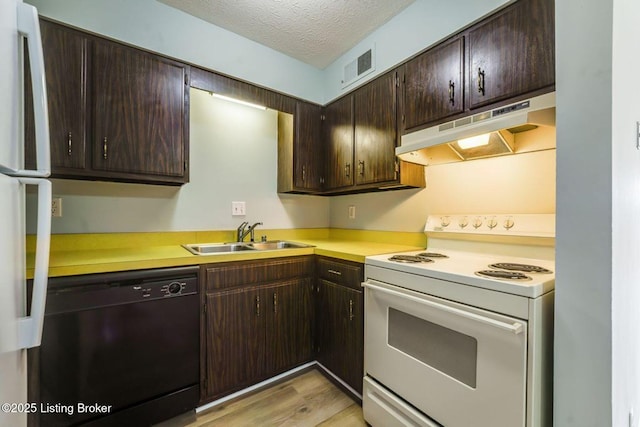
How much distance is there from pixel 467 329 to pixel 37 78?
1.69 meters

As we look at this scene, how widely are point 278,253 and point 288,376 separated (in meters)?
0.90

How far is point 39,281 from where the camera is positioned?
80cm

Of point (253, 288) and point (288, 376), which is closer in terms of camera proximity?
point (253, 288)

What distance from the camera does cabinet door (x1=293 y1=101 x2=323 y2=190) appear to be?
7.73 feet

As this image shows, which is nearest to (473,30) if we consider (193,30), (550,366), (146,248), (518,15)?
(518,15)

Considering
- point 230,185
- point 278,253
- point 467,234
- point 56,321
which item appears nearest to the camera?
point 56,321

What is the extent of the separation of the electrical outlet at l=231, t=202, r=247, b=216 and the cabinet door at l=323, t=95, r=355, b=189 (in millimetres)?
766

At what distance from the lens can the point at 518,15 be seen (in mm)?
1278

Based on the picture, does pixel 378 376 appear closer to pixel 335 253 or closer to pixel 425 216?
pixel 335 253

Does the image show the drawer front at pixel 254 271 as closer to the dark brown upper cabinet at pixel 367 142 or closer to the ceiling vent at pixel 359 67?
the dark brown upper cabinet at pixel 367 142

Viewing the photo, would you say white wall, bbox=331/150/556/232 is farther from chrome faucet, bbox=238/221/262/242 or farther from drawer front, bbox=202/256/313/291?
chrome faucet, bbox=238/221/262/242

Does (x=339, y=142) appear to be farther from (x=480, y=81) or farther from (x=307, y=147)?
(x=480, y=81)

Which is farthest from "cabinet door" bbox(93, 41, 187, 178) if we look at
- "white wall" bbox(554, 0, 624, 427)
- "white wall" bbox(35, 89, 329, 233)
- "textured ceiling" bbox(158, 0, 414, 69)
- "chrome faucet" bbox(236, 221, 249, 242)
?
"white wall" bbox(554, 0, 624, 427)

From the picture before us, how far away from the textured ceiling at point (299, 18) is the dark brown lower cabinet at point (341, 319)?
1691 millimetres
